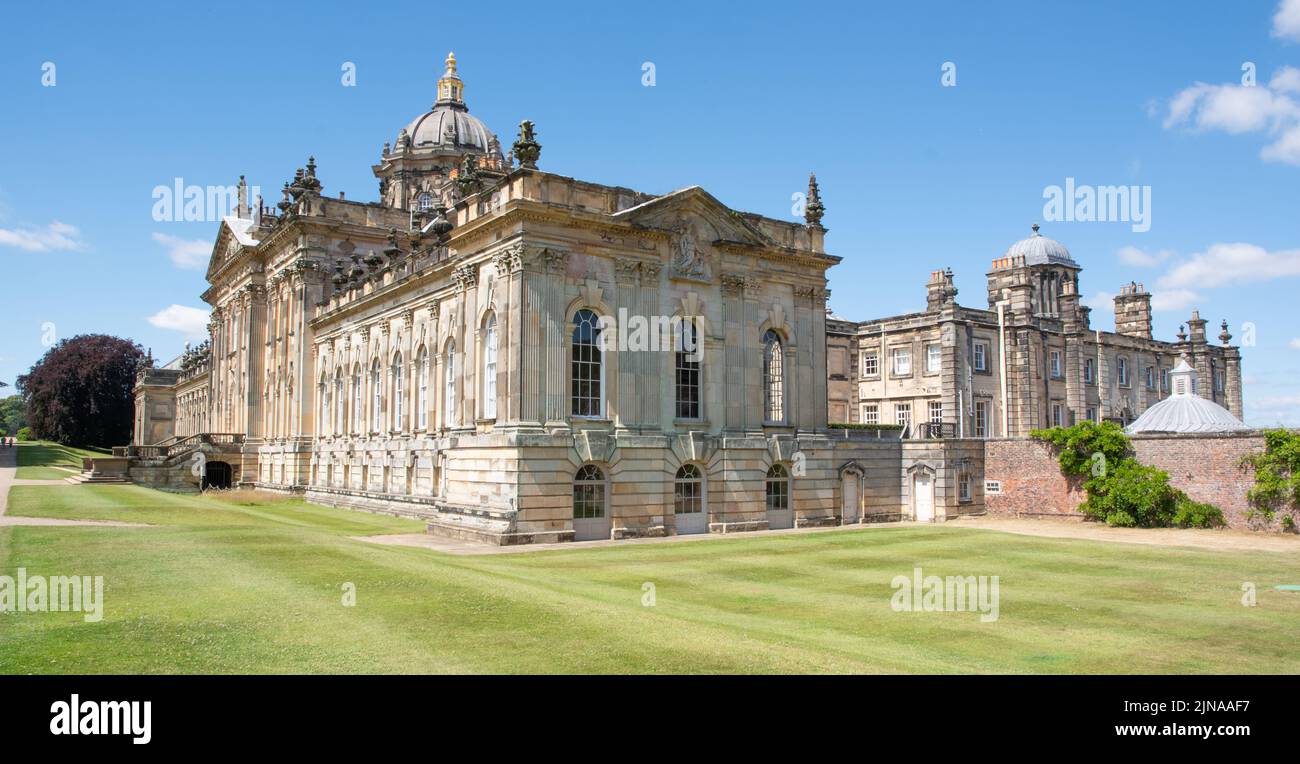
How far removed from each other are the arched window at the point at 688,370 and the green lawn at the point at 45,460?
41309mm

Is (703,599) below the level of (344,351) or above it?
below

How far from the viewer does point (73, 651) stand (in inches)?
406

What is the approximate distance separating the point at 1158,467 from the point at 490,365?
81.6ft

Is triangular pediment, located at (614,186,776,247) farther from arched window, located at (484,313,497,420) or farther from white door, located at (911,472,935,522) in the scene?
white door, located at (911,472,935,522)

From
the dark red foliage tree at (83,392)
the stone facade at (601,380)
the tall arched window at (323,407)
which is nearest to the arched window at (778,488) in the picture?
the stone facade at (601,380)

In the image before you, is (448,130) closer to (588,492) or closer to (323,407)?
(323,407)

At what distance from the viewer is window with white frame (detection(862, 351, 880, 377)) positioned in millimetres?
58875

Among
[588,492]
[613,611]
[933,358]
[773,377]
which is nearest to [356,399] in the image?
[588,492]

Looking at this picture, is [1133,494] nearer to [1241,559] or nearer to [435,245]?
[1241,559]

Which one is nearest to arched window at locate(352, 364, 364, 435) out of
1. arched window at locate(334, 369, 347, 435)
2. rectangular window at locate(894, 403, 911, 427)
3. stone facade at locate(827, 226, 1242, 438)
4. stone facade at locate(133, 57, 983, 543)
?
stone facade at locate(133, 57, 983, 543)

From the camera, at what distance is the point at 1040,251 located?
70625 millimetres

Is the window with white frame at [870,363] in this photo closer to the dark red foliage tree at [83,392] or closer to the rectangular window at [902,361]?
the rectangular window at [902,361]
